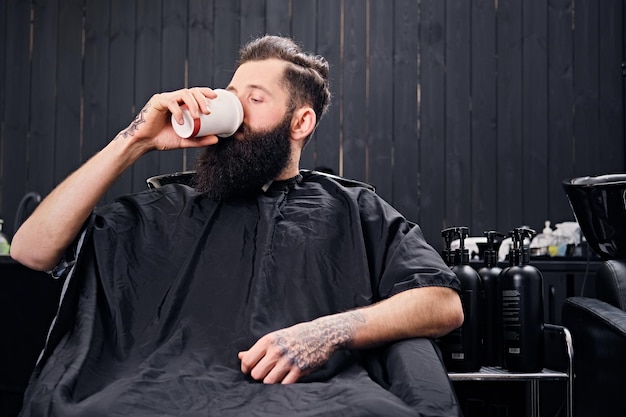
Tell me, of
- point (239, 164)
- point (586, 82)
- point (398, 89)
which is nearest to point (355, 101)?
point (398, 89)

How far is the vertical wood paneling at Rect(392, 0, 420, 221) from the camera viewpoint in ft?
14.1

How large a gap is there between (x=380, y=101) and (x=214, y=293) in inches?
108

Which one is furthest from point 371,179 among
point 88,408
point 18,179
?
point 88,408

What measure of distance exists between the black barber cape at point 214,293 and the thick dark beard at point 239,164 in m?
0.04

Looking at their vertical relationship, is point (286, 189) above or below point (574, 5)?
below

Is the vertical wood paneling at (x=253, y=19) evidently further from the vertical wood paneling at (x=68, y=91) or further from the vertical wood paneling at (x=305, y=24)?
the vertical wood paneling at (x=68, y=91)

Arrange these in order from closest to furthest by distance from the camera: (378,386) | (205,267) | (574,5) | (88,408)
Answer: (88,408)
(378,386)
(205,267)
(574,5)

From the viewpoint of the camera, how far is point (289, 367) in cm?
152

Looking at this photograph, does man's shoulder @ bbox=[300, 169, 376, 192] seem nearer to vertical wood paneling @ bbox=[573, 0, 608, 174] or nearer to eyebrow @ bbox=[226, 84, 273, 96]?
eyebrow @ bbox=[226, 84, 273, 96]

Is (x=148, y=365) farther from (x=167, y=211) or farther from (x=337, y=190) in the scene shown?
(x=337, y=190)

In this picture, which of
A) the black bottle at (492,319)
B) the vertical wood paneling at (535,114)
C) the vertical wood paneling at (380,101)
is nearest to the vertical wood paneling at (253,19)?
the vertical wood paneling at (380,101)

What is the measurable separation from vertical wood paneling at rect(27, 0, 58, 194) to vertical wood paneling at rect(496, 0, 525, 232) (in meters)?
2.60

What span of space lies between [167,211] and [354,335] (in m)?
0.61

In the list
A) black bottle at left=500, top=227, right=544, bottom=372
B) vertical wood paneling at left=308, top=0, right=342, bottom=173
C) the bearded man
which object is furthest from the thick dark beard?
vertical wood paneling at left=308, top=0, right=342, bottom=173
